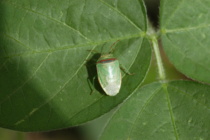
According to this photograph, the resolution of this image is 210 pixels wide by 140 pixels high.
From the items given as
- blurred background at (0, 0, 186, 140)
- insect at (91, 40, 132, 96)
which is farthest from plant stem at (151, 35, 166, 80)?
blurred background at (0, 0, 186, 140)

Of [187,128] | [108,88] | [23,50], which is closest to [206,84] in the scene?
[187,128]

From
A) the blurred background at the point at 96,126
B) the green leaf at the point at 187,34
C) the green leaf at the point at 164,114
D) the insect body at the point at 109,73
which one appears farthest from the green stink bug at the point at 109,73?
the blurred background at the point at 96,126

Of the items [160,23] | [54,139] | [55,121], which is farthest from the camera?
[54,139]

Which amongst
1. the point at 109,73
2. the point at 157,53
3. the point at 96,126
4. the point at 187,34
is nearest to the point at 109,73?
the point at 109,73

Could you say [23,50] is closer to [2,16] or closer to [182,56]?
[2,16]

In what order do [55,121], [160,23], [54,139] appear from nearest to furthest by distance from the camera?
[55,121], [160,23], [54,139]

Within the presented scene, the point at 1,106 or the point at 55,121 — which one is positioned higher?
the point at 1,106
